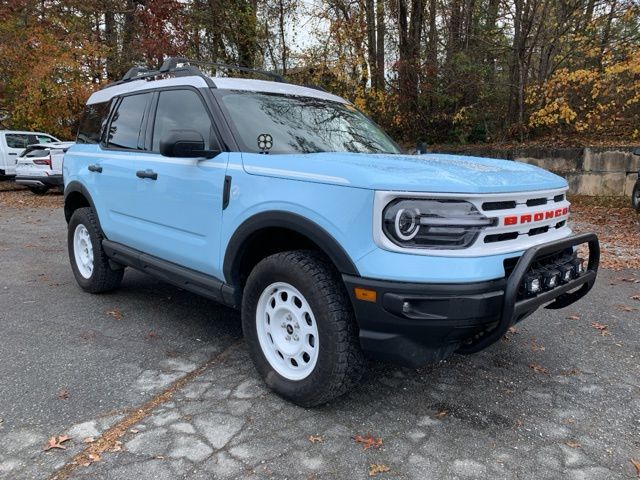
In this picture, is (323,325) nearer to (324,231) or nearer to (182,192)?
(324,231)

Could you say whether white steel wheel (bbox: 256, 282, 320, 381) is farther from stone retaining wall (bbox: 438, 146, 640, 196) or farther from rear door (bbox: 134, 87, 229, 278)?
stone retaining wall (bbox: 438, 146, 640, 196)

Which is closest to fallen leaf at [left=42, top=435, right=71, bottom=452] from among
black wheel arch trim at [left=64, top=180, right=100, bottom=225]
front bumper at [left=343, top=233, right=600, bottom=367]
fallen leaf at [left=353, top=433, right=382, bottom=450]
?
fallen leaf at [left=353, top=433, right=382, bottom=450]

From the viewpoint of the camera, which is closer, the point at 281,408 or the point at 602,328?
the point at 281,408

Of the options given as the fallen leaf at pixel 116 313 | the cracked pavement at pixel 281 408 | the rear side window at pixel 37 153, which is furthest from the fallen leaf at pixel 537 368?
the rear side window at pixel 37 153

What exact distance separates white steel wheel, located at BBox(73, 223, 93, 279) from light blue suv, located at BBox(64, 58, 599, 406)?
92 cm

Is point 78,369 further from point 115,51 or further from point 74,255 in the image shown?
point 115,51

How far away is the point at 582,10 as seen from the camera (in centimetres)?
1131

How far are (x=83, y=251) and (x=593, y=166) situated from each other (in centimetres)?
1049

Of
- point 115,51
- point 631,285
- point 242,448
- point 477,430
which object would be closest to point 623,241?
point 631,285

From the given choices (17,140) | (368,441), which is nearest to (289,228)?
(368,441)

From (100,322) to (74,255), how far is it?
1269 millimetres

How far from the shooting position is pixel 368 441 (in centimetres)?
266

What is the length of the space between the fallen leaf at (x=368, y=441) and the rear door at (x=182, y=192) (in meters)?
1.40

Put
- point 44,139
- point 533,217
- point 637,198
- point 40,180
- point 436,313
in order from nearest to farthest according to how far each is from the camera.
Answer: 1. point 436,313
2. point 533,217
3. point 637,198
4. point 40,180
5. point 44,139
